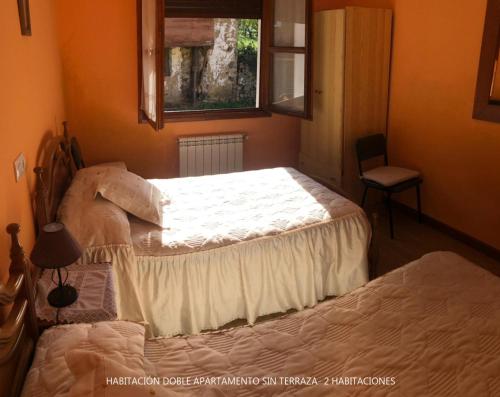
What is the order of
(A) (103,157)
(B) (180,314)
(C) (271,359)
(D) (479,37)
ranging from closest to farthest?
(C) (271,359)
(B) (180,314)
(D) (479,37)
(A) (103,157)

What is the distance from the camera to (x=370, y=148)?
13.9 feet

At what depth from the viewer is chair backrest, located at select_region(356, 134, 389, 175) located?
13.6 ft

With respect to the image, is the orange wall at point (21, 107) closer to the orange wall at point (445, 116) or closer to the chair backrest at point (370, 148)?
the chair backrest at point (370, 148)

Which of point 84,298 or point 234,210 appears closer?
point 84,298

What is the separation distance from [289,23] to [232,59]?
0.69 m

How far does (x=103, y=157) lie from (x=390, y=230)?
255cm

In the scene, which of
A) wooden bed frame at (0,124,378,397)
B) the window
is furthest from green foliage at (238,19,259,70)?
wooden bed frame at (0,124,378,397)

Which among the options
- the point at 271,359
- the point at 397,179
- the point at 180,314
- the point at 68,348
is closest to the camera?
the point at 68,348

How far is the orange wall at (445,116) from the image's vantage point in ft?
11.8

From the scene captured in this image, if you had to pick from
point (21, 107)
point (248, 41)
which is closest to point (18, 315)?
point (21, 107)

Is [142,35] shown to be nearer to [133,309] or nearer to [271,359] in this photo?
[133,309]

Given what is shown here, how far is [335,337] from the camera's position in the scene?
5.90ft

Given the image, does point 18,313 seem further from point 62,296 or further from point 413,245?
point 413,245

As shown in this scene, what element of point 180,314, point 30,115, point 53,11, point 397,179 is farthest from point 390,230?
point 53,11
